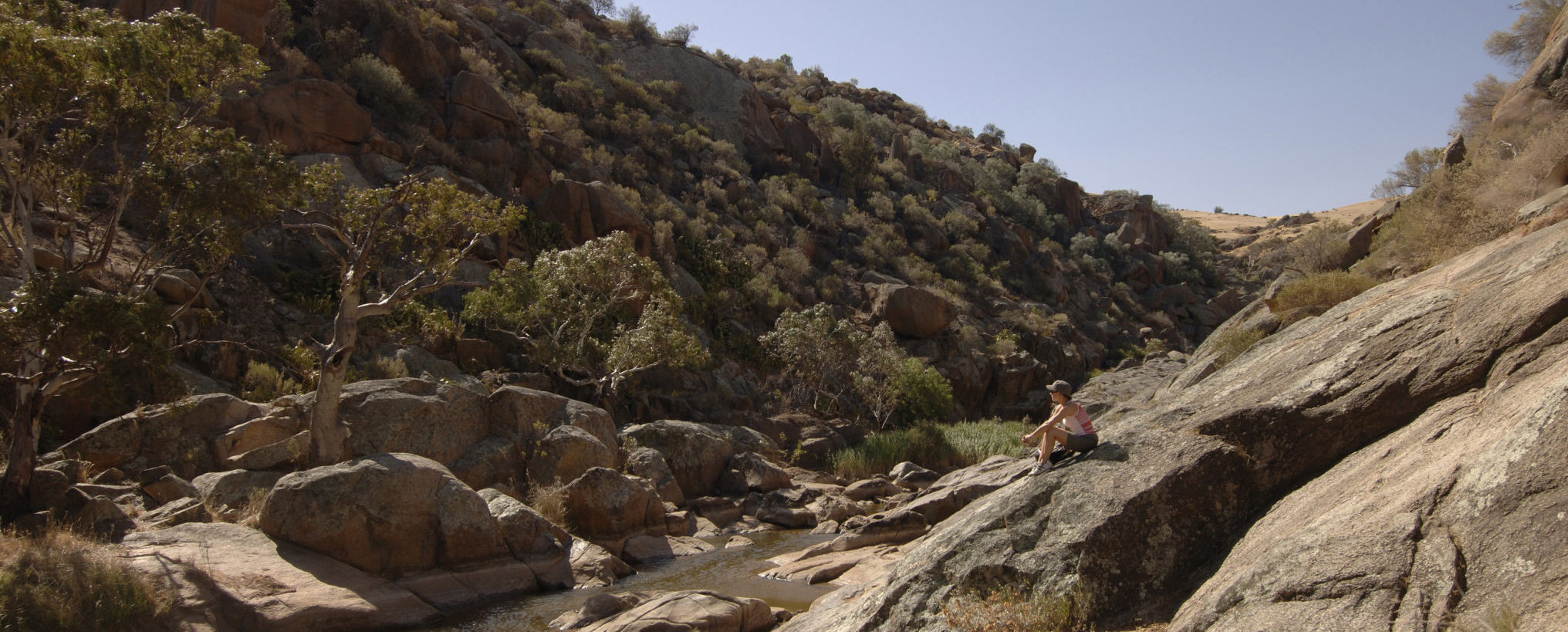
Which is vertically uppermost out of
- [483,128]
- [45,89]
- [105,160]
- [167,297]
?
[483,128]

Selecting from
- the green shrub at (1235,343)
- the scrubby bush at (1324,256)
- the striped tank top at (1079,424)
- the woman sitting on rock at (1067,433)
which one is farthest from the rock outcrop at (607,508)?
the scrubby bush at (1324,256)

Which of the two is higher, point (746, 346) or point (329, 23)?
point (329, 23)

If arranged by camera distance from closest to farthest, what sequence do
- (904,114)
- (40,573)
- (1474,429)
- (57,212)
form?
(1474,429), (40,573), (57,212), (904,114)

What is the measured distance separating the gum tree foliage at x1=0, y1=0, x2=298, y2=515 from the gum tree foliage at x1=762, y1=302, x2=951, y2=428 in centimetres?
2075

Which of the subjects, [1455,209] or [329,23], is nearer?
[1455,209]

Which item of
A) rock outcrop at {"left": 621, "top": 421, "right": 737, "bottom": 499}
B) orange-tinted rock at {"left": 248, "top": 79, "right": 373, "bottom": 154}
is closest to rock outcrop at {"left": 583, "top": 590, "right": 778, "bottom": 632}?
rock outcrop at {"left": 621, "top": 421, "right": 737, "bottom": 499}

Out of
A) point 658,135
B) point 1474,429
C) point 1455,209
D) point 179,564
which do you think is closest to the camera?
point 1474,429

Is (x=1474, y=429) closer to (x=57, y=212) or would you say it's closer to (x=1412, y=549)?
(x=1412, y=549)

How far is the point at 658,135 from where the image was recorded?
48.5 m

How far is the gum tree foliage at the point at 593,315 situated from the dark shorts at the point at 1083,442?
17.3 m

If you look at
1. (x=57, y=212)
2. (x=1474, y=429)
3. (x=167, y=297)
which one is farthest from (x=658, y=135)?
(x=1474, y=429)

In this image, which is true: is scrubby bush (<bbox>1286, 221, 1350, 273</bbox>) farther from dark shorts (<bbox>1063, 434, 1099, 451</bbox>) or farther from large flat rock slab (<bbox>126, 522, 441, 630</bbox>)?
large flat rock slab (<bbox>126, 522, 441, 630</bbox>)

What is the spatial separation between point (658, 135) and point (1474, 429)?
4539cm

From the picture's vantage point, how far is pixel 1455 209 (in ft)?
51.5
